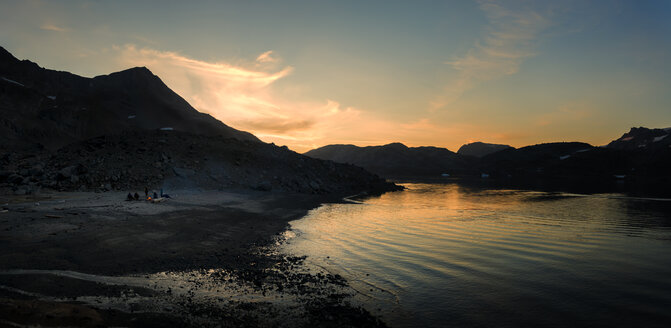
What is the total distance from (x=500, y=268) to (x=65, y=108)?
171430 millimetres

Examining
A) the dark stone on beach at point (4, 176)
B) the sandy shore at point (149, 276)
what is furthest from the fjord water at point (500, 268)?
the dark stone on beach at point (4, 176)

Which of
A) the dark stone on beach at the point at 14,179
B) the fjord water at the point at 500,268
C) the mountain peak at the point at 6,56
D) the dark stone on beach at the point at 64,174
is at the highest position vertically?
the mountain peak at the point at 6,56

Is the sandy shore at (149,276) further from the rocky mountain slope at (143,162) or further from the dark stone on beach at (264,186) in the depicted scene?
the dark stone on beach at (264,186)

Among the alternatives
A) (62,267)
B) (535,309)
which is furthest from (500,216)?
(62,267)

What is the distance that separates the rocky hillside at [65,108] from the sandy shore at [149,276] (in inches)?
3948

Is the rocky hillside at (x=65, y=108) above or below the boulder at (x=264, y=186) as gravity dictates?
above

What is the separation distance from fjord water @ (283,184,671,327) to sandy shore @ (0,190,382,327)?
204 cm

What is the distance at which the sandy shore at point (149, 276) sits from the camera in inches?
358

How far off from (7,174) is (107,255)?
3475 cm

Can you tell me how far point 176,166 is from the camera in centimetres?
4528

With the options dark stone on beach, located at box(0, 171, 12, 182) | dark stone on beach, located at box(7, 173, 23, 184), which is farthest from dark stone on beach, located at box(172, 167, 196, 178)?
dark stone on beach, located at box(0, 171, 12, 182)

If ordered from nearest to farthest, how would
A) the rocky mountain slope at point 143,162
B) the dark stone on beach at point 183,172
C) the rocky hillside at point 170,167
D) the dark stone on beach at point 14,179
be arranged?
the dark stone on beach at point 14,179 → the rocky hillside at point 170,167 → the rocky mountain slope at point 143,162 → the dark stone on beach at point 183,172

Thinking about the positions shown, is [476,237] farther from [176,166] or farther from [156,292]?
[176,166]

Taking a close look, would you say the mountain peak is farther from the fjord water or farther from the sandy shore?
the fjord water
